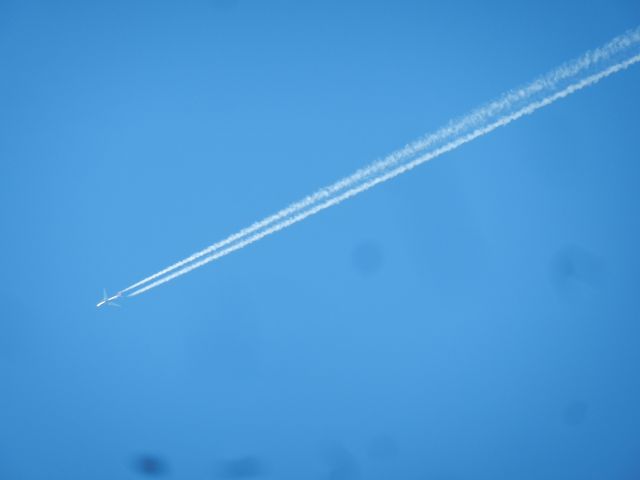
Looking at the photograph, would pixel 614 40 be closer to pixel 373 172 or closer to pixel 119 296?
pixel 373 172

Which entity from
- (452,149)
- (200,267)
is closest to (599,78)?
(452,149)

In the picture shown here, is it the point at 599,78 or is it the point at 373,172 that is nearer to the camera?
the point at 599,78

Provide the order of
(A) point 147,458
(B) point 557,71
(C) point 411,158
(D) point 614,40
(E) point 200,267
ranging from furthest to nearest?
(A) point 147,458 < (E) point 200,267 < (C) point 411,158 < (B) point 557,71 < (D) point 614,40

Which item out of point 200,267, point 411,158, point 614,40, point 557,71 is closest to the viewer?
point 614,40

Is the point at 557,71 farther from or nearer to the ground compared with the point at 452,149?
farther from the ground

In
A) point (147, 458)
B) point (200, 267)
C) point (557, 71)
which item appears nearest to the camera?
point (557, 71)

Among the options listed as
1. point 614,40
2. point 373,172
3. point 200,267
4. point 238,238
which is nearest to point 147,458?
point 200,267

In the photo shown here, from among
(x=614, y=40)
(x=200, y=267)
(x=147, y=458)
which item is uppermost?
(x=614, y=40)

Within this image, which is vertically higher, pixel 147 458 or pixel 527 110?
pixel 527 110

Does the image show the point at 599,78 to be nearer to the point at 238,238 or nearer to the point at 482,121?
the point at 482,121
